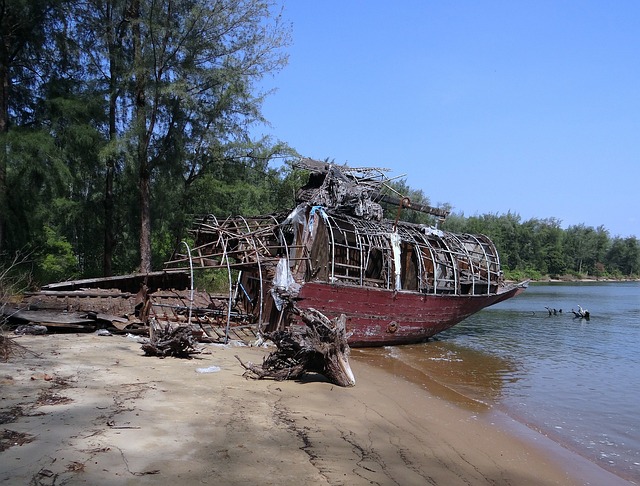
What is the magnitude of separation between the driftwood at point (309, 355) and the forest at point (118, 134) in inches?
440

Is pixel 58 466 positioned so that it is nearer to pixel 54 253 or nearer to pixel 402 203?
pixel 402 203

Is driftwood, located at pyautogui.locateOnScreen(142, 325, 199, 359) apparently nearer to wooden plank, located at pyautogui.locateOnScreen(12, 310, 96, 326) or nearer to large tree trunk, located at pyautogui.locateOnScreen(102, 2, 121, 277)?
wooden plank, located at pyautogui.locateOnScreen(12, 310, 96, 326)

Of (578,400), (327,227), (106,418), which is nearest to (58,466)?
(106,418)

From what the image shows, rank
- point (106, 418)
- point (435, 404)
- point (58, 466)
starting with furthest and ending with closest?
1. point (435, 404)
2. point (106, 418)
3. point (58, 466)

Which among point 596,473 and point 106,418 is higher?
point 106,418

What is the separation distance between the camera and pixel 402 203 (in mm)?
16062

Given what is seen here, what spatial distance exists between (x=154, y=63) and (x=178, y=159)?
11.6 feet

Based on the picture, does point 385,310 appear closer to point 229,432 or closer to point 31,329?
point 31,329

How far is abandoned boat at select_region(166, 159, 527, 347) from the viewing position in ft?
42.8

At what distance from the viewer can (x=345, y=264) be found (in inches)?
563

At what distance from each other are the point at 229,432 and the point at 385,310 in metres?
9.57

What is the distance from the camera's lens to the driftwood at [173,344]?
29.9ft

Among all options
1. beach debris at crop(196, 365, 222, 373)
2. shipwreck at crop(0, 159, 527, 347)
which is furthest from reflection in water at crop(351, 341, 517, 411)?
beach debris at crop(196, 365, 222, 373)

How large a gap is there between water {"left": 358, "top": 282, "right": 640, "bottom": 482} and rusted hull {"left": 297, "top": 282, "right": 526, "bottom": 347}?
18.3 inches
